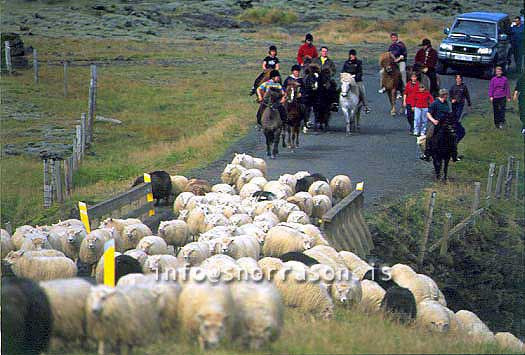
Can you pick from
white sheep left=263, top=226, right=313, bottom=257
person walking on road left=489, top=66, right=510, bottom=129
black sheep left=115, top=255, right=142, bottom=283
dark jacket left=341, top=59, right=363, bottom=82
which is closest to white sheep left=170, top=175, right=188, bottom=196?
white sheep left=263, top=226, right=313, bottom=257

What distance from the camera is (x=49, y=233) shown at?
640 inches

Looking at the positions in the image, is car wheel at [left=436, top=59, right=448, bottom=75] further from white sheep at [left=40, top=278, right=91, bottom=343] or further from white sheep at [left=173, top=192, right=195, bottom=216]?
white sheep at [left=40, top=278, right=91, bottom=343]

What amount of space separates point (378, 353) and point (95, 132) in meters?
23.2

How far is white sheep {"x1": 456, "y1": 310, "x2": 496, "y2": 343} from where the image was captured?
1360 cm

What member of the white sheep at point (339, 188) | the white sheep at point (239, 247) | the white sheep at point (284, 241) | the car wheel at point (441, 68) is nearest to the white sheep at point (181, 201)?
the white sheep at point (339, 188)

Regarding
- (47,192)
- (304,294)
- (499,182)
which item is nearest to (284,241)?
(304,294)

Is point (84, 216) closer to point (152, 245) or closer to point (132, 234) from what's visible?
point (132, 234)

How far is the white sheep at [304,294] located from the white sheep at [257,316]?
6.35ft

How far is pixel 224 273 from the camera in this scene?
12.5 m

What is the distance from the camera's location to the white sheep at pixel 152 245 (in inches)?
615

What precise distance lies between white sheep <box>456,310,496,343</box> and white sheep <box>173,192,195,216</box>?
643cm

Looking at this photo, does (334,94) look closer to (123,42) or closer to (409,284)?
(409,284)

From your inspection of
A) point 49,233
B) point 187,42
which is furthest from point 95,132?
point 187,42

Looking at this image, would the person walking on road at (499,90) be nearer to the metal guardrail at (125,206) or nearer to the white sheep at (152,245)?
the metal guardrail at (125,206)
